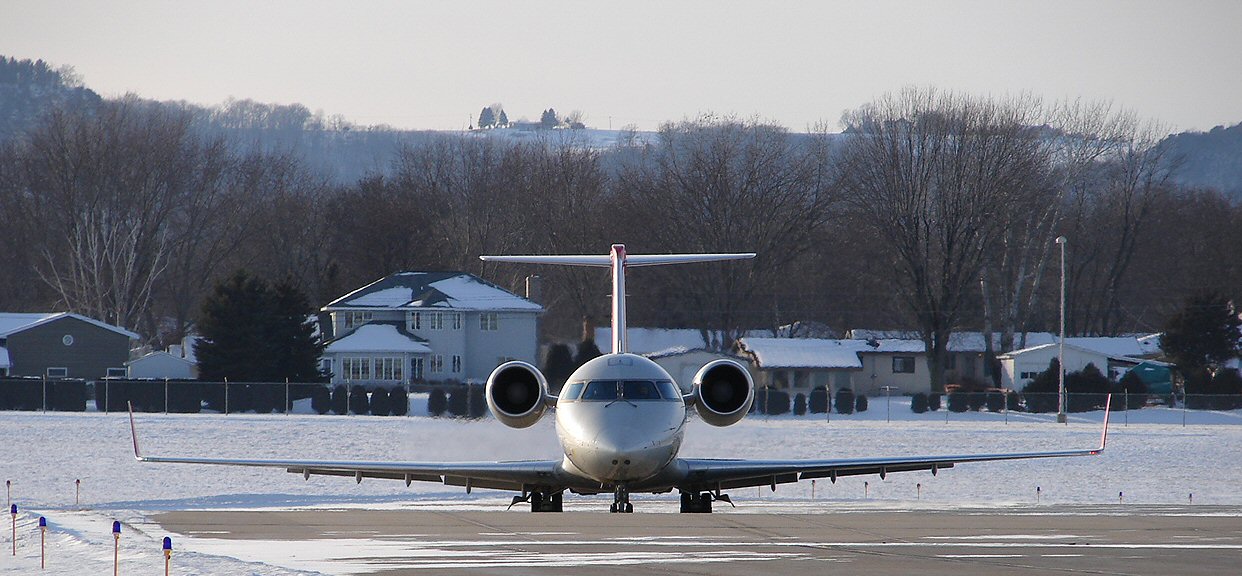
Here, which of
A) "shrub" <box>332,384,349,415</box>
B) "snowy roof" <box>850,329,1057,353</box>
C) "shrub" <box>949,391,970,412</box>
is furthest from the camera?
"snowy roof" <box>850,329,1057,353</box>

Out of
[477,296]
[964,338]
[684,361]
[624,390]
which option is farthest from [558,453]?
[964,338]

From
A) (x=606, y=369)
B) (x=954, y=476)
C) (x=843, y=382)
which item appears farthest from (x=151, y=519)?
(x=843, y=382)

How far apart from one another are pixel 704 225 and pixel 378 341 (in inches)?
769

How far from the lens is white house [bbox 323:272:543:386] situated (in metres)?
68.3

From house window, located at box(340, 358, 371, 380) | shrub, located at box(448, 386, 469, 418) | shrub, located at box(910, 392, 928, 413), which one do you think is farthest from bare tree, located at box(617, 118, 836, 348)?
shrub, located at box(448, 386, 469, 418)

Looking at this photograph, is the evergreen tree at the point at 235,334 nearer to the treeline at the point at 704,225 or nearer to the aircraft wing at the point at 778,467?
the treeline at the point at 704,225

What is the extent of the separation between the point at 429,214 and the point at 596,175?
11.0 m

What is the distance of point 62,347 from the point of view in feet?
222

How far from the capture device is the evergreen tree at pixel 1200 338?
66625 mm

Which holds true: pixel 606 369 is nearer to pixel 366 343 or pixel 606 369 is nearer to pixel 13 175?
pixel 366 343

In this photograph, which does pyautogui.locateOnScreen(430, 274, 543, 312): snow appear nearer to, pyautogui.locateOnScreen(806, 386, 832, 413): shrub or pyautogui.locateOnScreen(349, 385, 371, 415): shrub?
pyautogui.locateOnScreen(349, 385, 371, 415): shrub

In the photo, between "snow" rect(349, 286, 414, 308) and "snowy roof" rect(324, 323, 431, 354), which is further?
"snow" rect(349, 286, 414, 308)

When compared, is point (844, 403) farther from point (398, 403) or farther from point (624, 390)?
point (624, 390)

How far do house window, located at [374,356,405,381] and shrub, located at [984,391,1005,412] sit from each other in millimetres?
26348
